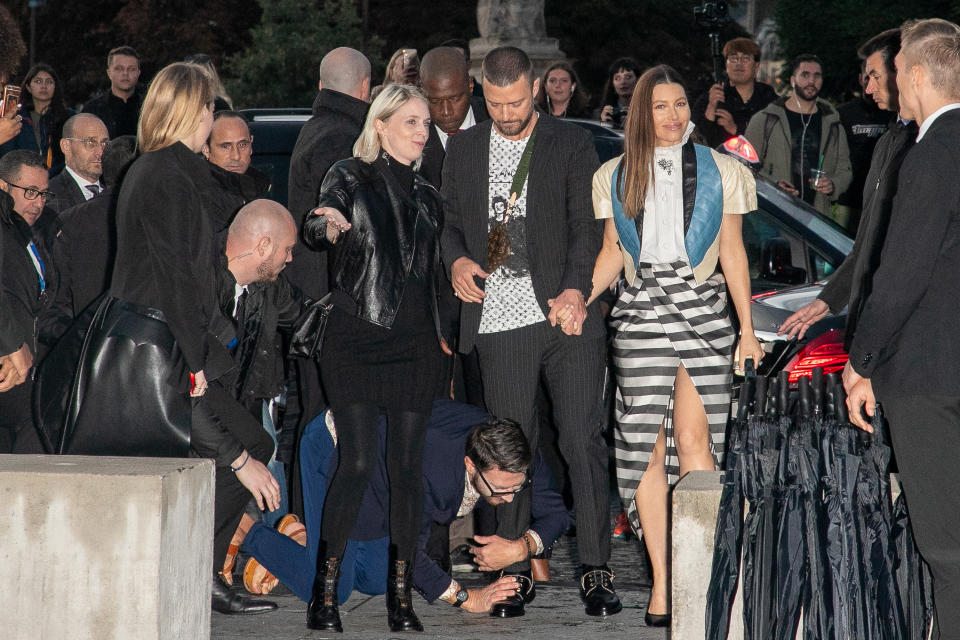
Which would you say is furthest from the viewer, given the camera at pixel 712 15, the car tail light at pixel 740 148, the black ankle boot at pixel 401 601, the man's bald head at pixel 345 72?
the camera at pixel 712 15

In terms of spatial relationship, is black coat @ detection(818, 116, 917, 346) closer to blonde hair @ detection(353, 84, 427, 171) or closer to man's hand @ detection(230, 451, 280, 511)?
blonde hair @ detection(353, 84, 427, 171)

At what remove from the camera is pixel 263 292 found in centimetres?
510

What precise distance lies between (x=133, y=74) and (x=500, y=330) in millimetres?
5136

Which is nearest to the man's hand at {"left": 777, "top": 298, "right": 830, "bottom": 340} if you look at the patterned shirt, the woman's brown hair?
the woman's brown hair

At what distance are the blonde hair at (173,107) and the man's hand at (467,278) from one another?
1143 mm

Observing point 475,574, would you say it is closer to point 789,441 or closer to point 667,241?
point 667,241

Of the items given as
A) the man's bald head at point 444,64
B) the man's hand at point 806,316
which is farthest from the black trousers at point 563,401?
the man's bald head at point 444,64

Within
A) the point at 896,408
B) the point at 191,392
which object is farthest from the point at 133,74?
the point at 896,408

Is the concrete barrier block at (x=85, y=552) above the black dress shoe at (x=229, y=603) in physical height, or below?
above

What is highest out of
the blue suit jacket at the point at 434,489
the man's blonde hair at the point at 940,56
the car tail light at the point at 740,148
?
the car tail light at the point at 740,148

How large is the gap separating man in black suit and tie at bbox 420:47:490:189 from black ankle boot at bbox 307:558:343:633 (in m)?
1.92

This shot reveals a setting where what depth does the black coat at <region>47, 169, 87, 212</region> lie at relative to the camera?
269 inches

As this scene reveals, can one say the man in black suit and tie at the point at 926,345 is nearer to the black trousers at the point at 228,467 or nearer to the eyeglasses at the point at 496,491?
the eyeglasses at the point at 496,491

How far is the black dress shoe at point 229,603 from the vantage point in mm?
5125
